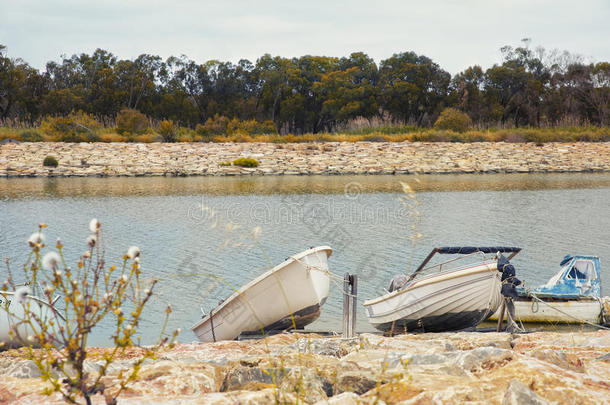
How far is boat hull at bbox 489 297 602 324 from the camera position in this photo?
8.77 meters

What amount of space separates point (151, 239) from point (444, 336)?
9970 millimetres

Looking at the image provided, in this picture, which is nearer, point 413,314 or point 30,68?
point 413,314

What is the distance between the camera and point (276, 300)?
7.73m

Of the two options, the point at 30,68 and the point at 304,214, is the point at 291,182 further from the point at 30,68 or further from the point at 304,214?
the point at 30,68

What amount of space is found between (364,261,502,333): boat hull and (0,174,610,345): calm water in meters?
1.17

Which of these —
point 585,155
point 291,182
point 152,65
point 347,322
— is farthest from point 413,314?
point 152,65

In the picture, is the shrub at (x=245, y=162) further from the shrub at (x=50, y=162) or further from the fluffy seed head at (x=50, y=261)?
the fluffy seed head at (x=50, y=261)

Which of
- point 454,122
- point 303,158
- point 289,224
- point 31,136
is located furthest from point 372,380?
point 454,122

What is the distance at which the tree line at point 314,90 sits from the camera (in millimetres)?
52625

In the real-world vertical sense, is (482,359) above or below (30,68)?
below

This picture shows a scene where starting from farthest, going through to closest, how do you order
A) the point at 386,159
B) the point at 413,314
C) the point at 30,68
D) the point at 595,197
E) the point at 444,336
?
the point at 30,68 → the point at 386,159 → the point at 595,197 → the point at 413,314 → the point at 444,336

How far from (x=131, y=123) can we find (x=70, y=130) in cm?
476

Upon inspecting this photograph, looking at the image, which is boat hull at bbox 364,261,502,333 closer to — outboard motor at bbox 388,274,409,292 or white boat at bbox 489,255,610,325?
outboard motor at bbox 388,274,409,292

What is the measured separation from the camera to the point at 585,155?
39.6 m
